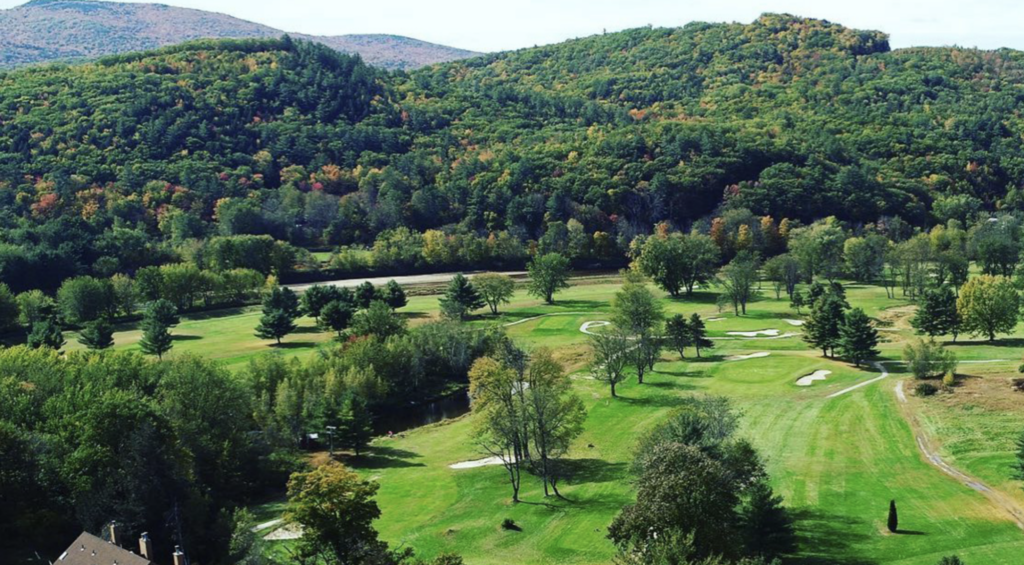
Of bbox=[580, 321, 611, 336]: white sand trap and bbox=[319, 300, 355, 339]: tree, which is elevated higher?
bbox=[319, 300, 355, 339]: tree

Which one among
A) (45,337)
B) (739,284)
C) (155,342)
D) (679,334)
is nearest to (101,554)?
(155,342)

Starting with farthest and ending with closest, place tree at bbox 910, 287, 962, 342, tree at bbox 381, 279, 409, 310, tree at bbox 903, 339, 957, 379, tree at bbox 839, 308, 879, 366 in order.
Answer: tree at bbox 381, 279, 409, 310, tree at bbox 910, 287, 962, 342, tree at bbox 839, 308, 879, 366, tree at bbox 903, 339, 957, 379

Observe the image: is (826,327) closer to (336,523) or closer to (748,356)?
(748,356)

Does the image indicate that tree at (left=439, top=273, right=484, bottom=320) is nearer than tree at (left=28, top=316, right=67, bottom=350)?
No

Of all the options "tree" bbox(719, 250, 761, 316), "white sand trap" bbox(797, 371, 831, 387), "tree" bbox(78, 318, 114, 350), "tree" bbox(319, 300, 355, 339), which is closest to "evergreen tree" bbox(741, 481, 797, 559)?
"white sand trap" bbox(797, 371, 831, 387)

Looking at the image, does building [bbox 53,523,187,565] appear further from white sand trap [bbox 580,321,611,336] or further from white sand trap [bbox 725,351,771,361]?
white sand trap [bbox 580,321,611,336]

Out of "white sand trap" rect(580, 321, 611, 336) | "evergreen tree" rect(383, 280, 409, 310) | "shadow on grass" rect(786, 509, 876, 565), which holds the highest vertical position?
"evergreen tree" rect(383, 280, 409, 310)

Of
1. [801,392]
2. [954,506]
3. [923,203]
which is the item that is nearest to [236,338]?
[801,392]
